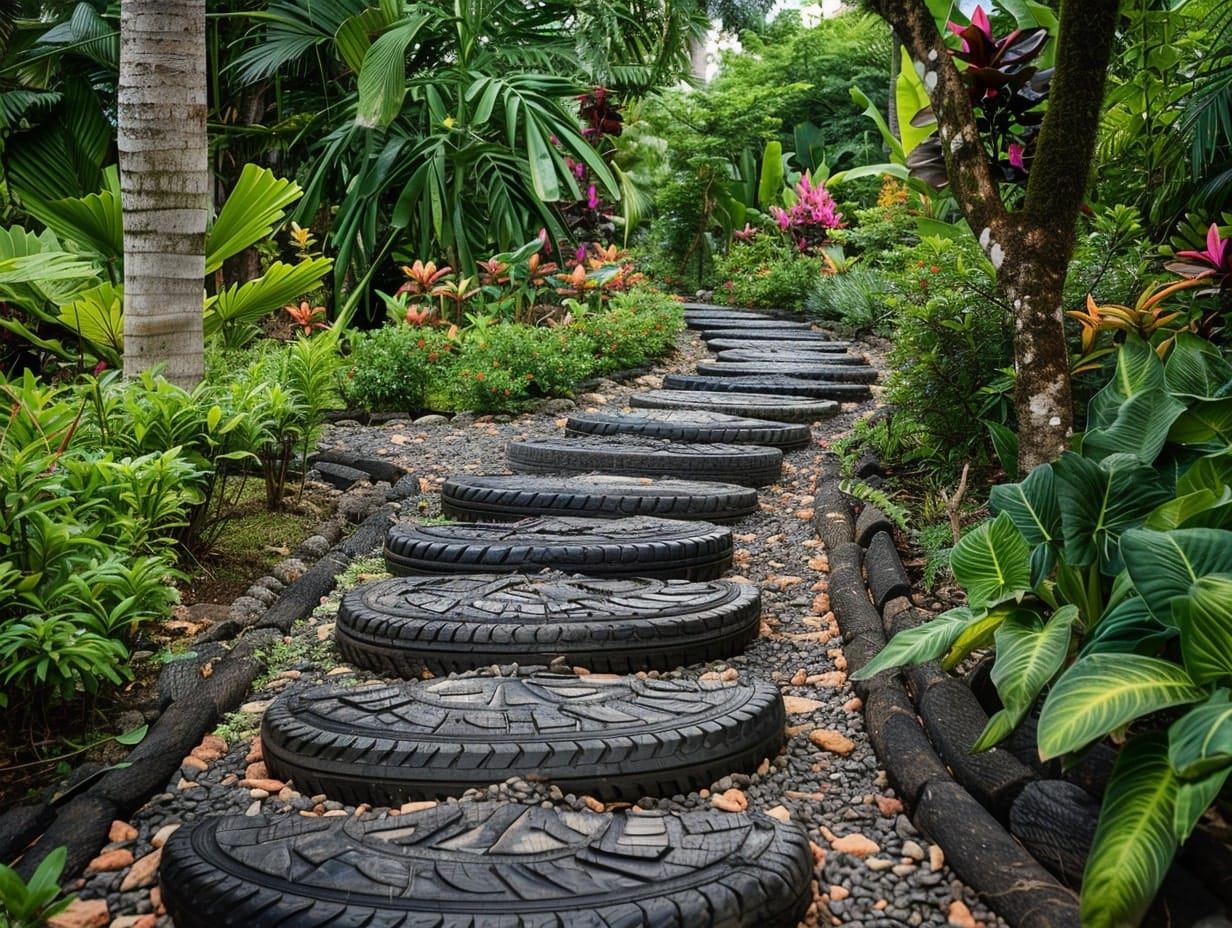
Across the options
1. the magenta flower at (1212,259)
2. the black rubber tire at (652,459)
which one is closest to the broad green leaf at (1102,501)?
the magenta flower at (1212,259)

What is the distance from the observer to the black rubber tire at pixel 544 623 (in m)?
2.33

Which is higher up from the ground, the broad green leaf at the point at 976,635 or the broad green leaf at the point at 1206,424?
the broad green leaf at the point at 1206,424

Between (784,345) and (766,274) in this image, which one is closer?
(784,345)

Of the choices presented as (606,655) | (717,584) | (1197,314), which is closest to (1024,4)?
(1197,314)

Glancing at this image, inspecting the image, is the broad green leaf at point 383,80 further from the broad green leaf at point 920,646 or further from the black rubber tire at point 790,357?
the broad green leaf at point 920,646

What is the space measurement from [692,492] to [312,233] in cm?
656

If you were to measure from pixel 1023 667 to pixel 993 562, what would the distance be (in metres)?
0.33

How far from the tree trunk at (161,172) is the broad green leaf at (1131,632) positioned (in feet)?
9.68

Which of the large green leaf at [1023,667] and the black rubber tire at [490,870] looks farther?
the large green leaf at [1023,667]

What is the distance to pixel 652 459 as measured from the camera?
3.99m

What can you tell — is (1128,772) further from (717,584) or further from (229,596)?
(229,596)

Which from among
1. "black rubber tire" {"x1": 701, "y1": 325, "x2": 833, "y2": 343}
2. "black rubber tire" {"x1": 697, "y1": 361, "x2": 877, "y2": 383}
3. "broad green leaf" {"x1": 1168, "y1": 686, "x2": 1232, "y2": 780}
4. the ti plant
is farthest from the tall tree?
"black rubber tire" {"x1": 701, "y1": 325, "x2": 833, "y2": 343}

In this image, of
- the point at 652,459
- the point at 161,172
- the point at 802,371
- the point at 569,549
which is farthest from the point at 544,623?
the point at 802,371

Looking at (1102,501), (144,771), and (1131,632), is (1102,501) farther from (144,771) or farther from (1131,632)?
(144,771)
